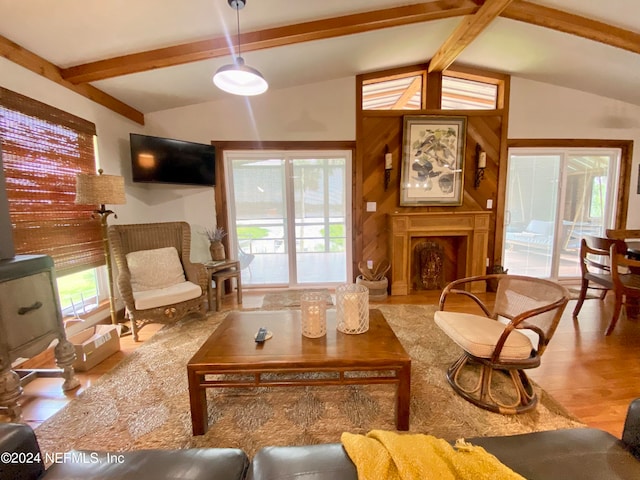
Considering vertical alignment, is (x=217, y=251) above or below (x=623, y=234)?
below

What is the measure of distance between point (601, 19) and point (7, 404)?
5.31 m

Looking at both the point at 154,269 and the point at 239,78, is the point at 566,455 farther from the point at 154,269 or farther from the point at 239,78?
the point at 154,269

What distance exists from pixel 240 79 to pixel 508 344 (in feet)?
8.00

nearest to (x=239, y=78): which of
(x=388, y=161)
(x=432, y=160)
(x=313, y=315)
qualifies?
(x=313, y=315)

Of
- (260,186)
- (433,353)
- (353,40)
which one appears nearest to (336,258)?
(260,186)

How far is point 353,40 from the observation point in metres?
2.84

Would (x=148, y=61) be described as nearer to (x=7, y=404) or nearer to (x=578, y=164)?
(x=7, y=404)

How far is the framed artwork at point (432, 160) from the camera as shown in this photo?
3824mm

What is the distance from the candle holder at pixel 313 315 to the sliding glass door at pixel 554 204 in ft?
12.4

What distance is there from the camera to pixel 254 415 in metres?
1.65

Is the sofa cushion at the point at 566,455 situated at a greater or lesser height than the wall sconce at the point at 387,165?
lesser

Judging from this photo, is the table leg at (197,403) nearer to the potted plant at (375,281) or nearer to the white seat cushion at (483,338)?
the white seat cushion at (483,338)

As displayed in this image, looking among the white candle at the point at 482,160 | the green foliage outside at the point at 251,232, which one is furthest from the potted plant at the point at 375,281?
the white candle at the point at 482,160

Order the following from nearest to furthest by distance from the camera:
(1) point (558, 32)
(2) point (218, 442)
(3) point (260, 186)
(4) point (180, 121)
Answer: (2) point (218, 442), (1) point (558, 32), (4) point (180, 121), (3) point (260, 186)
